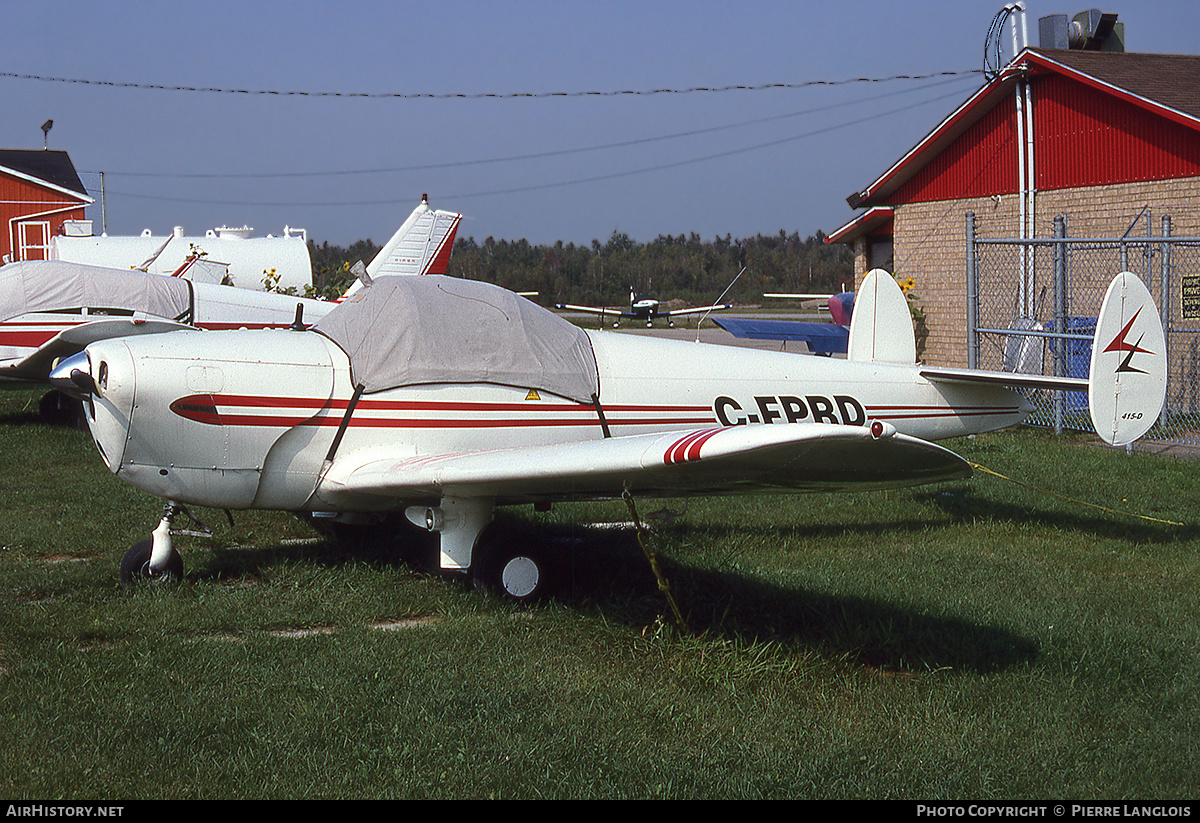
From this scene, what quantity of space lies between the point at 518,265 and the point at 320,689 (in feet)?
196

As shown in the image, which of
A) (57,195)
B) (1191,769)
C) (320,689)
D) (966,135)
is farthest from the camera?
(57,195)

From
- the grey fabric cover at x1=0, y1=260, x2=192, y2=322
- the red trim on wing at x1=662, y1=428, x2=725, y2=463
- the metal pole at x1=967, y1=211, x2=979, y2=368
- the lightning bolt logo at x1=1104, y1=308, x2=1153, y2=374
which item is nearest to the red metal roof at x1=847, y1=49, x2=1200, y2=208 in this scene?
the metal pole at x1=967, y1=211, x2=979, y2=368

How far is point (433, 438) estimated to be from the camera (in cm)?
565

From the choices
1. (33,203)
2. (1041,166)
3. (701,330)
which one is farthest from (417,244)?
(33,203)

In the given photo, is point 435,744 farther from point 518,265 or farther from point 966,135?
point 518,265

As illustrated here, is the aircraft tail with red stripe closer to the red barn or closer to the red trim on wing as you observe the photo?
the red trim on wing

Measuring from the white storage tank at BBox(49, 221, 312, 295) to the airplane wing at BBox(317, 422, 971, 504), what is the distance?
15.9 meters

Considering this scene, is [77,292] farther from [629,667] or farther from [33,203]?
[33,203]

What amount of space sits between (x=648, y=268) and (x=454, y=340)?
57.9 meters

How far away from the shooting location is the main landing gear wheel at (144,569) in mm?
5656

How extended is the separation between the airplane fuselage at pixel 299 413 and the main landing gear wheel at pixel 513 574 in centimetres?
65

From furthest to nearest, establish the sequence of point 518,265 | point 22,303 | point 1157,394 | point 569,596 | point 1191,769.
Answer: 1. point 518,265
2. point 22,303
3. point 1157,394
4. point 569,596
5. point 1191,769

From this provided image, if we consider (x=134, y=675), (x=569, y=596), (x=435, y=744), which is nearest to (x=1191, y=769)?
(x=435, y=744)

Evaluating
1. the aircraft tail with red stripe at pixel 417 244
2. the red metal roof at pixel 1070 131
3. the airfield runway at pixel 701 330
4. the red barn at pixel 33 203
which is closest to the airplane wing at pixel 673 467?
the red metal roof at pixel 1070 131
